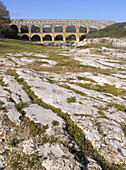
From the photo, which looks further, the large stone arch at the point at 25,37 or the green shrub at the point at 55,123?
the large stone arch at the point at 25,37

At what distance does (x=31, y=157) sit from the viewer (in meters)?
3.63

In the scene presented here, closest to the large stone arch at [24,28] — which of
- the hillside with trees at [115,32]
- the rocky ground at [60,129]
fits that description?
the hillside with trees at [115,32]

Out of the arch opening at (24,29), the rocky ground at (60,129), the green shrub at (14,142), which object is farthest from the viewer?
the arch opening at (24,29)

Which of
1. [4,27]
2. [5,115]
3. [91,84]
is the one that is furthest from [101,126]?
[4,27]

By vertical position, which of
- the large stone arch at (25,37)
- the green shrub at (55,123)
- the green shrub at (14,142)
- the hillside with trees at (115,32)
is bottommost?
the green shrub at (14,142)

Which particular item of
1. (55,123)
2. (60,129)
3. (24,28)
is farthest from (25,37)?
(60,129)

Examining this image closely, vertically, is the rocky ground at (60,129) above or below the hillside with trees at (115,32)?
below

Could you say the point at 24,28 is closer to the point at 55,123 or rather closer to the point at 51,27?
the point at 51,27

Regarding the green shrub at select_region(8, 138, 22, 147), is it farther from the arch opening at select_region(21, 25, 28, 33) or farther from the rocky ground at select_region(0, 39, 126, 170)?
the arch opening at select_region(21, 25, 28, 33)

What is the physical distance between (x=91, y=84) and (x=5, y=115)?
629 centimetres

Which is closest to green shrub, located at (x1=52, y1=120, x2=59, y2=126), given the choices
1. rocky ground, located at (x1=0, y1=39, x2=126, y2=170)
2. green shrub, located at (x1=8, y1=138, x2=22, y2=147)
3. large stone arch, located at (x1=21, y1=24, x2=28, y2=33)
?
rocky ground, located at (x1=0, y1=39, x2=126, y2=170)

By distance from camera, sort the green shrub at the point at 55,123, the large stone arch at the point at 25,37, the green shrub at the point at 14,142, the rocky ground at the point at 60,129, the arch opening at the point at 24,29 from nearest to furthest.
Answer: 1. the rocky ground at the point at 60,129
2. the green shrub at the point at 14,142
3. the green shrub at the point at 55,123
4. the large stone arch at the point at 25,37
5. the arch opening at the point at 24,29

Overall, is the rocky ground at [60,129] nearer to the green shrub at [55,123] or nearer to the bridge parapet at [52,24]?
the green shrub at [55,123]

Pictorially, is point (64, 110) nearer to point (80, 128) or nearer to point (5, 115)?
point (80, 128)
